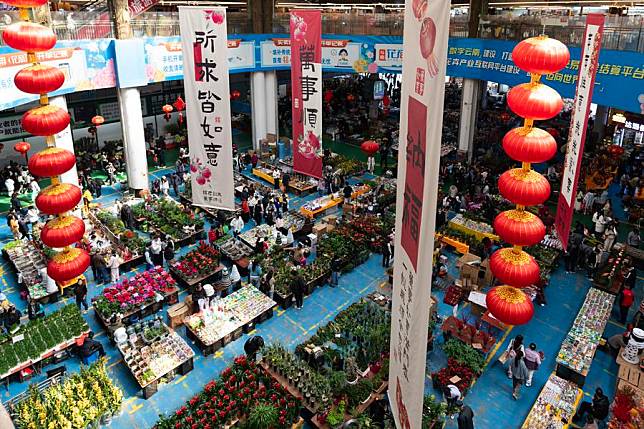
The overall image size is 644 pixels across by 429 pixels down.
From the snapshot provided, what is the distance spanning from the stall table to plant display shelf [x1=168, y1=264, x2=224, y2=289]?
8.09 feet

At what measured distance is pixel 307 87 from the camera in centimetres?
1598

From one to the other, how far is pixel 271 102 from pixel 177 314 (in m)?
16.0

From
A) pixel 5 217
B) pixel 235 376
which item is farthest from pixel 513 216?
→ pixel 5 217

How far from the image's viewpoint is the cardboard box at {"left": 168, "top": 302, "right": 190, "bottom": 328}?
13.8 m

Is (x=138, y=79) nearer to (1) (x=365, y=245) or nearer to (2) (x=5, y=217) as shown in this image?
(2) (x=5, y=217)

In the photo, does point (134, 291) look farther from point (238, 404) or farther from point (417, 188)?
point (417, 188)

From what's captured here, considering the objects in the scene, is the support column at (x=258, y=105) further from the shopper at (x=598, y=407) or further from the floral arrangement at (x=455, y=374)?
the shopper at (x=598, y=407)

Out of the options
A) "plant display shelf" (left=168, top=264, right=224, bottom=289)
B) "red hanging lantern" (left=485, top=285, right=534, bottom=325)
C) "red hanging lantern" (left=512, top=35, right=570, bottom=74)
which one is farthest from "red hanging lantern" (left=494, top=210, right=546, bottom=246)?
"plant display shelf" (left=168, top=264, right=224, bottom=289)

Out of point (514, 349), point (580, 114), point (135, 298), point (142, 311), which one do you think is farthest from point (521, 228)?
point (135, 298)

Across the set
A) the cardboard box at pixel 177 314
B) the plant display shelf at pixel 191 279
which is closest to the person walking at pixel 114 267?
the plant display shelf at pixel 191 279

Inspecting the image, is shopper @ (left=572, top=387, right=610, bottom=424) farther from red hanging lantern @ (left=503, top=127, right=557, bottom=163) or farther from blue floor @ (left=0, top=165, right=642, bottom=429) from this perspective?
red hanging lantern @ (left=503, top=127, right=557, bottom=163)

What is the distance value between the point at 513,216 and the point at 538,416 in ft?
14.7

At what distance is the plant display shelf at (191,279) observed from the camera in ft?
50.1

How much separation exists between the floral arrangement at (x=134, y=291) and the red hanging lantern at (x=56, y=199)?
5.37m
